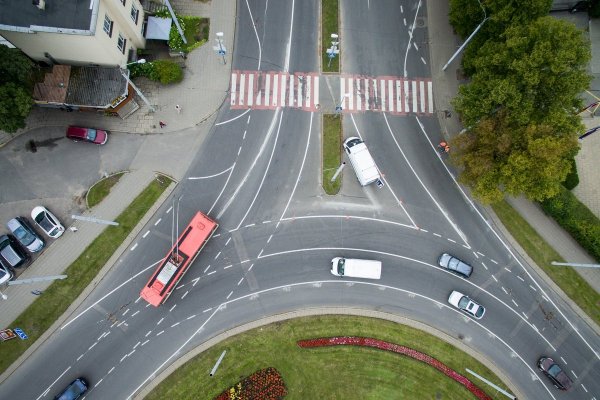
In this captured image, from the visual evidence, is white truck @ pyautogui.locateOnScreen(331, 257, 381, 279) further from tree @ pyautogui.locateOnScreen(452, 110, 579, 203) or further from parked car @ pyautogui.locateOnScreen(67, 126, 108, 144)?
parked car @ pyautogui.locateOnScreen(67, 126, 108, 144)

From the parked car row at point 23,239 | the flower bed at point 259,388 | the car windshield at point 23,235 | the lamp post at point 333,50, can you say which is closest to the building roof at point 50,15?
the parked car row at point 23,239

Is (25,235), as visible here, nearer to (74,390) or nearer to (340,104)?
(74,390)

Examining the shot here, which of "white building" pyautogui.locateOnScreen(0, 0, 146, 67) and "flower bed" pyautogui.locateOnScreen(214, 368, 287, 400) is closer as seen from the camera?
"white building" pyautogui.locateOnScreen(0, 0, 146, 67)

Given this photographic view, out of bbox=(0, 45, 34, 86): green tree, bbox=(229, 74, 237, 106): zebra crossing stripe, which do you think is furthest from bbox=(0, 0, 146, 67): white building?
bbox=(229, 74, 237, 106): zebra crossing stripe

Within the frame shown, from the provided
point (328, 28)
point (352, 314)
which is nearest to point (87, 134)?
point (328, 28)

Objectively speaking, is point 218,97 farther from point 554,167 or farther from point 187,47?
point 554,167
